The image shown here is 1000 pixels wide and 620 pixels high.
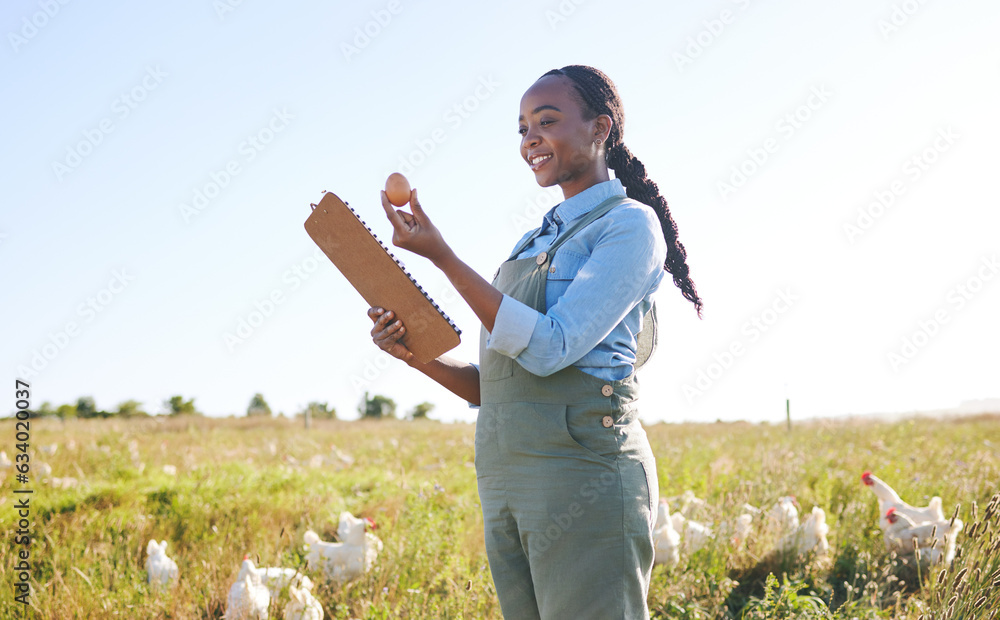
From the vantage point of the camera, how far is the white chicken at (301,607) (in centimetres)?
333

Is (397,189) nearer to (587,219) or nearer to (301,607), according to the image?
(587,219)

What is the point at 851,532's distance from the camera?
479 centimetres

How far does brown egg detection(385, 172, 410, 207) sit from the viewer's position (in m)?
1.72

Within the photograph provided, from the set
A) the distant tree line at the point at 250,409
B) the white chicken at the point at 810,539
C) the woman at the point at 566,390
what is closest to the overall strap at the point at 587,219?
the woman at the point at 566,390

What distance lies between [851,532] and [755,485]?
931 millimetres

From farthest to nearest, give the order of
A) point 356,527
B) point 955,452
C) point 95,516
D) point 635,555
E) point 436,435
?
point 436,435
point 955,452
point 95,516
point 356,527
point 635,555

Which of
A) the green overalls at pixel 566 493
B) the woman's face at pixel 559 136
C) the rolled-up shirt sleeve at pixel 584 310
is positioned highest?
the woman's face at pixel 559 136

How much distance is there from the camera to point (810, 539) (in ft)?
14.4

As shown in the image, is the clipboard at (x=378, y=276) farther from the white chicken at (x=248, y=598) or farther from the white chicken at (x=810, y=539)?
the white chicken at (x=810, y=539)

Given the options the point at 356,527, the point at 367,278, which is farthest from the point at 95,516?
the point at 367,278

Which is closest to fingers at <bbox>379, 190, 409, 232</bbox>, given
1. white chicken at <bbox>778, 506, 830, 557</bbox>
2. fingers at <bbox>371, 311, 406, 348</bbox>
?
fingers at <bbox>371, 311, 406, 348</bbox>

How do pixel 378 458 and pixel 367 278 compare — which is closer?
pixel 367 278

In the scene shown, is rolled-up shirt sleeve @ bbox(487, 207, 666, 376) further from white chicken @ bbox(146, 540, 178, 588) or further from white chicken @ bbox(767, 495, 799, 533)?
white chicken @ bbox(767, 495, 799, 533)

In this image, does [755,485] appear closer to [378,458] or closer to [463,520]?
[463,520]
